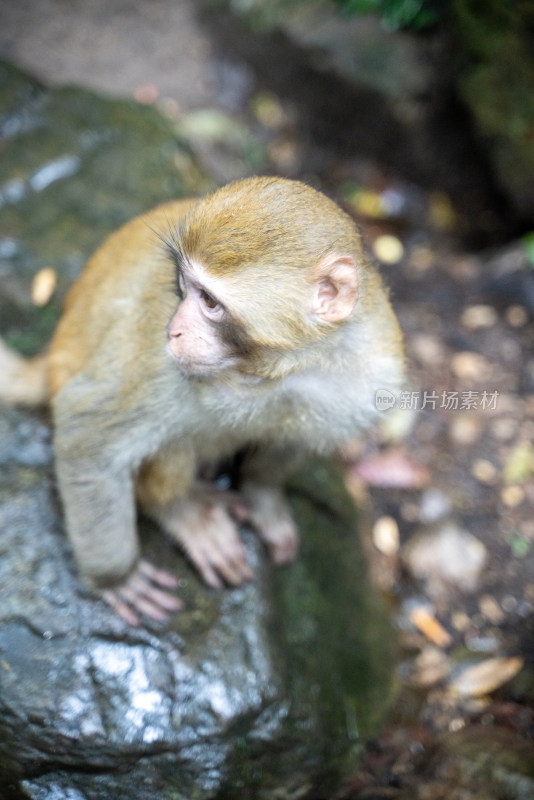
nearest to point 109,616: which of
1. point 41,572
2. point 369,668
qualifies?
point 41,572

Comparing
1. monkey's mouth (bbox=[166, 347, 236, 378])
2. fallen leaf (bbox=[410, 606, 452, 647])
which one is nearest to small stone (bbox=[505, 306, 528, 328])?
fallen leaf (bbox=[410, 606, 452, 647])

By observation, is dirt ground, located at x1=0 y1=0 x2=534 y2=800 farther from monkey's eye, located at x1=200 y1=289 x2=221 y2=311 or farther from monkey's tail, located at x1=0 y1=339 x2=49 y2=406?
monkey's tail, located at x1=0 y1=339 x2=49 y2=406

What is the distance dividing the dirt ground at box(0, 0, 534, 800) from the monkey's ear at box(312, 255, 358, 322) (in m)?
0.87

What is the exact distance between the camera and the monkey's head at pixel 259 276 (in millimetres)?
2518

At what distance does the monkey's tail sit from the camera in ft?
12.2

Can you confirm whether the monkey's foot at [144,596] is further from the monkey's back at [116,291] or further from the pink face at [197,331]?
the pink face at [197,331]

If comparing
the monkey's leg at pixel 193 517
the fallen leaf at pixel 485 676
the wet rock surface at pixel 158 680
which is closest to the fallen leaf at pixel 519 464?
the fallen leaf at pixel 485 676

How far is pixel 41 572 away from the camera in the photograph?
3277 mm

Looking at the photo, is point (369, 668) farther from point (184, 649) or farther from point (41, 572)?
point (41, 572)

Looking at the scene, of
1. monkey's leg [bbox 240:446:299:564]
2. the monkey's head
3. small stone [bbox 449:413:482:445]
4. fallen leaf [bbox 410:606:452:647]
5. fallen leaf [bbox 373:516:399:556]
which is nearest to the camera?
the monkey's head

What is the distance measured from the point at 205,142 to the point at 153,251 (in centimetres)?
441

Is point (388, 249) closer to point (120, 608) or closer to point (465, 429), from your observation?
point (465, 429)

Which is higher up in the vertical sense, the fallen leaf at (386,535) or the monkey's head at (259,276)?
the monkey's head at (259,276)

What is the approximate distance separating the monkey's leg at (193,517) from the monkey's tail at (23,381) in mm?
723
